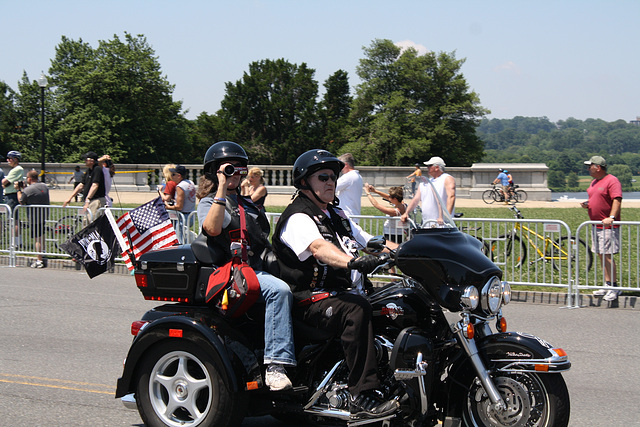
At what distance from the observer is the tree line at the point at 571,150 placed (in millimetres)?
38625

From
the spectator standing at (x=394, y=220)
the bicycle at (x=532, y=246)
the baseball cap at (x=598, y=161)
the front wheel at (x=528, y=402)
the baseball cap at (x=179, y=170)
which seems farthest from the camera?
the baseball cap at (x=179, y=170)

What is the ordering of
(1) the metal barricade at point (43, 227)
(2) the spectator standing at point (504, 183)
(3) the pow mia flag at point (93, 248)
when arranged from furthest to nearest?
(2) the spectator standing at point (504, 183) < (1) the metal barricade at point (43, 227) < (3) the pow mia flag at point (93, 248)

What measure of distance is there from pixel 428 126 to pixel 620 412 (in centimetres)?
7075

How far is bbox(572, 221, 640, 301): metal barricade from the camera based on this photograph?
1070 cm

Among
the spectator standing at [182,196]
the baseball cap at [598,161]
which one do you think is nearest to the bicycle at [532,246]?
the baseball cap at [598,161]

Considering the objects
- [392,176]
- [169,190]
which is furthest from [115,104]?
[169,190]

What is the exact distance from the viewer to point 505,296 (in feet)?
14.2

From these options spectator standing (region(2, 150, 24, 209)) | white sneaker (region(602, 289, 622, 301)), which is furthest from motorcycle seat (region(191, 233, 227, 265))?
spectator standing (region(2, 150, 24, 209))

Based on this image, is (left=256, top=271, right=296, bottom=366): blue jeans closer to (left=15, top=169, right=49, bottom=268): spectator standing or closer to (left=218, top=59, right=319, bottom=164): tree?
(left=15, top=169, right=49, bottom=268): spectator standing

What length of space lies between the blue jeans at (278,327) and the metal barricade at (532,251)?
7.36 m

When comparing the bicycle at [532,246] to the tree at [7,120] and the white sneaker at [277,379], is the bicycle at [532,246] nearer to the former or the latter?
the white sneaker at [277,379]

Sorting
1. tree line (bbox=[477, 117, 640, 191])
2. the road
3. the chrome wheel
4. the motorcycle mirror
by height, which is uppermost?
tree line (bbox=[477, 117, 640, 191])

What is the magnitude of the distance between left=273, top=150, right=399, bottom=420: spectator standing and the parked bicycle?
2629 centimetres

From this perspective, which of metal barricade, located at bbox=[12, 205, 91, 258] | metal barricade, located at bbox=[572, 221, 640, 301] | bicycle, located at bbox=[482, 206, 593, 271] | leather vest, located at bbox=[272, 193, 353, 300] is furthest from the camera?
metal barricade, located at bbox=[12, 205, 91, 258]
